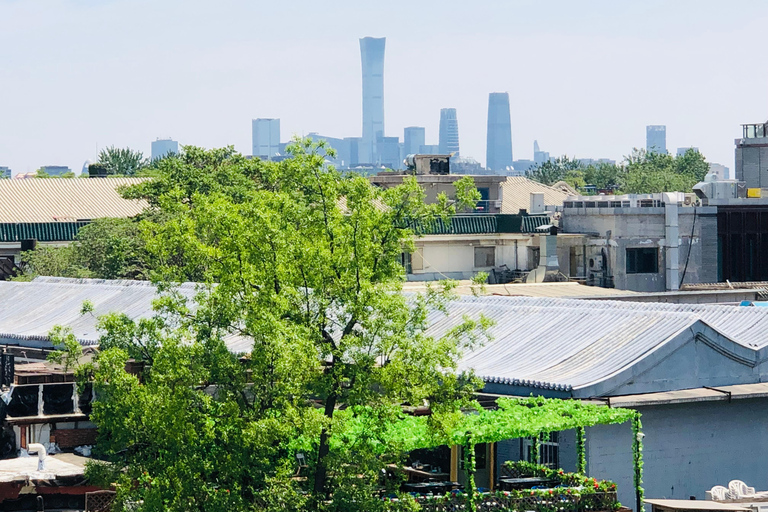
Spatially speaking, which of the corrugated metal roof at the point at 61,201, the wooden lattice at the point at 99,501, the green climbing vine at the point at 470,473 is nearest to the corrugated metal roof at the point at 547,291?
the wooden lattice at the point at 99,501

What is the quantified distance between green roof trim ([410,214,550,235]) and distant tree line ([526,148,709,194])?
37.5 metres

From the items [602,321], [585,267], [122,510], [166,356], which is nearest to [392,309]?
[166,356]

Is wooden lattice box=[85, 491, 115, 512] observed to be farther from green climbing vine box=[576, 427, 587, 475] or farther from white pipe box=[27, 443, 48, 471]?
green climbing vine box=[576, 427, 587, 475]

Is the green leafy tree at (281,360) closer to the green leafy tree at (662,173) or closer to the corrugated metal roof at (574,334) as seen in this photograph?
the corrugated metal roof at (574,334)

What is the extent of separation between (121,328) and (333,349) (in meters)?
3.75

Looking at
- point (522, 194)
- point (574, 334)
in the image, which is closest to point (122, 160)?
point (522, 194)

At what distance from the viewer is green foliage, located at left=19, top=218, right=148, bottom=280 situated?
210 feet

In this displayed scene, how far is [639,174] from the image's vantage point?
431ft

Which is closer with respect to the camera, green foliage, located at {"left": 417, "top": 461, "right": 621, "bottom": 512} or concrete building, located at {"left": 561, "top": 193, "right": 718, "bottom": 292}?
green foliage, located at {"left": 417, "top": 461, "right": 621, "bottom": 512}

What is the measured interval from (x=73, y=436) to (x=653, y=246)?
44261 millimetres

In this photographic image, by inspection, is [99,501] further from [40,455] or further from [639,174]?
[639,174]

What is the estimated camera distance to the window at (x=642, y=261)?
223 feet

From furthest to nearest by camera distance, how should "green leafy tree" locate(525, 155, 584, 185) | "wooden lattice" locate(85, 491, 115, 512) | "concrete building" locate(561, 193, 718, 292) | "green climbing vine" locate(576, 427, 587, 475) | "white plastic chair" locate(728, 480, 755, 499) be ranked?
"green leafy tree" locate(525, 155, 584, 185)
"concrete building" locate(561, 193, 718, 292)
"white plastic chair" locate(728, 480, 755, 499)
"green climbing vine" locate(576, 427, 587, 475)
"wooden lattice" locate(85, 491, 115, 512)

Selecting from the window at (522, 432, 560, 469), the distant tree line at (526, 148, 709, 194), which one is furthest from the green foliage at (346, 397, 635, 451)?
the distant tree line at (526, 148, 709, 194)
